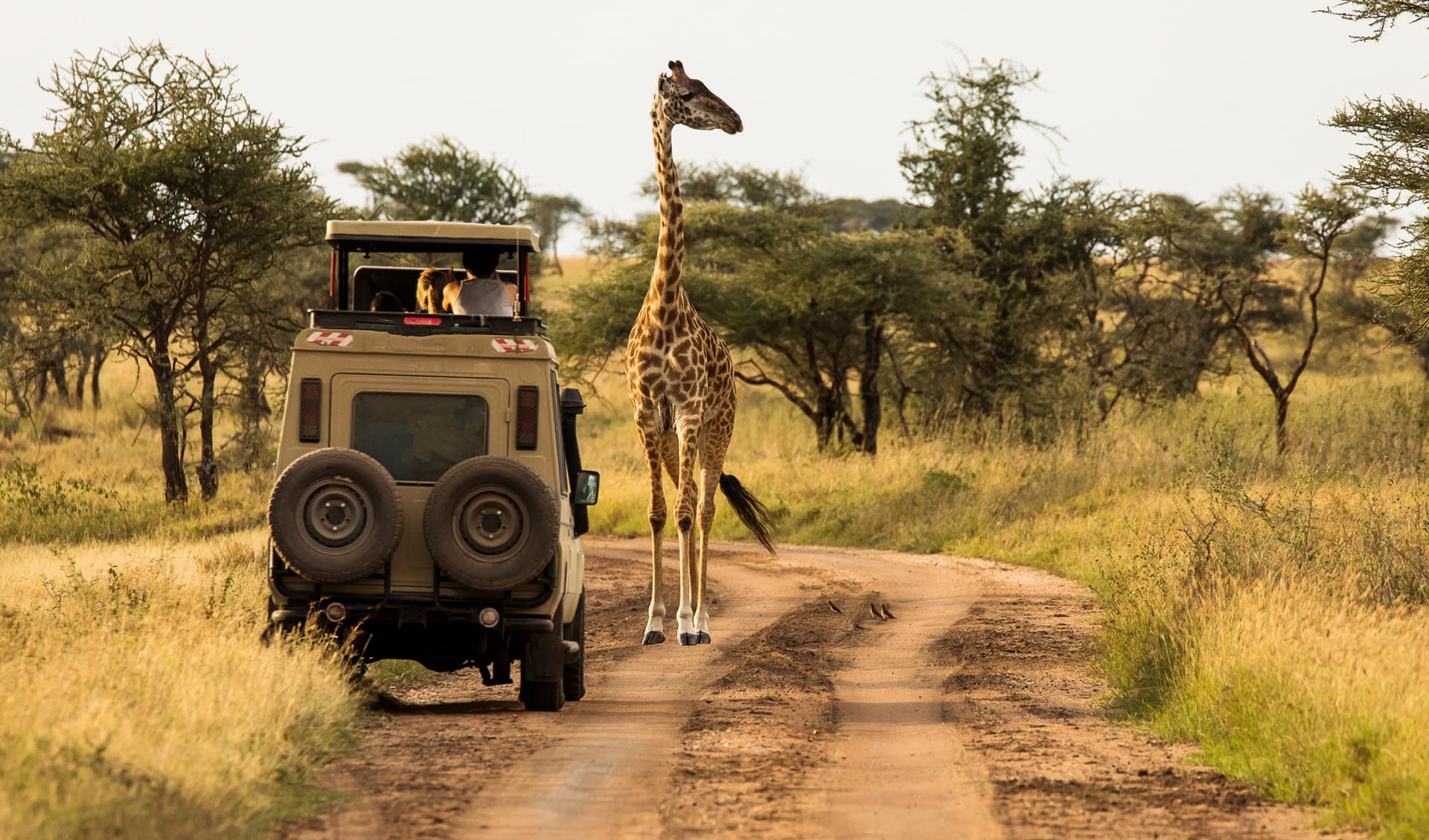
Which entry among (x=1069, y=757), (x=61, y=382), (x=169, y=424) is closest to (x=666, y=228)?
(x=1069, y=757)

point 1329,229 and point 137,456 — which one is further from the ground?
point 1329,229

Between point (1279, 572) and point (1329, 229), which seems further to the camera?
point (1329, 229)

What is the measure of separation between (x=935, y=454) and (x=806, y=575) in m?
7.70

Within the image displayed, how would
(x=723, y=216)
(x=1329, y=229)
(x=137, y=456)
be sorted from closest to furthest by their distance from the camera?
(x=1329, y=229), (x=723, y=216), (x=137, y=456)

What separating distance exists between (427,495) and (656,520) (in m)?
3.93

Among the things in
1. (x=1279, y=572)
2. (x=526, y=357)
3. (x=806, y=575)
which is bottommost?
(x=806, y=575)

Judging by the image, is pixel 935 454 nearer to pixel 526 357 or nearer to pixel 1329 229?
pixel 1329 229

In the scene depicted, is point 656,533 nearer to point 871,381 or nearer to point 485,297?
point 485,297

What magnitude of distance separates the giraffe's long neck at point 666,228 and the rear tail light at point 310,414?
179 inches

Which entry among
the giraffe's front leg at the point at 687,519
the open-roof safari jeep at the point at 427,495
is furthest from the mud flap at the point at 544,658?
the giraffe's front leg at the point at 687,519

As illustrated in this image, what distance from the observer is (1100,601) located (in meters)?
12.2

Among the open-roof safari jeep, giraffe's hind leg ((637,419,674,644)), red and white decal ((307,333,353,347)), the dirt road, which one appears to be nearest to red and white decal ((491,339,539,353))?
the open-roof safari jeep

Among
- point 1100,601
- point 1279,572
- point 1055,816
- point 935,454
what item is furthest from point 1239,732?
point 935,454

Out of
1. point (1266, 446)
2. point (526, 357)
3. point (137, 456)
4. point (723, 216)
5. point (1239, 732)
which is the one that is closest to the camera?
point (1239, 732)
